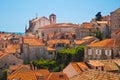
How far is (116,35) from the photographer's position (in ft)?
172

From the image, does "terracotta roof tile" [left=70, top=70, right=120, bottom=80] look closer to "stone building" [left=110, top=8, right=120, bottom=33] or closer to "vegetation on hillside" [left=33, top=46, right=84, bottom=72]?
"vegetation on hillside" [left=33, top=46, right=84, bottom=72]

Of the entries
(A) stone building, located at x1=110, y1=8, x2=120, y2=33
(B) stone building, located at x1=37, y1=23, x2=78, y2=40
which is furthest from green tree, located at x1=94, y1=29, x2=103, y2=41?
(B) stone building, located at x1=37, y1=23, x2=78, y2=40

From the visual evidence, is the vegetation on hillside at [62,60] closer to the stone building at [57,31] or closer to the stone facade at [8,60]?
the stone facade at [8,60]

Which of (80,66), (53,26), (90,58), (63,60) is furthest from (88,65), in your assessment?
(53,26)

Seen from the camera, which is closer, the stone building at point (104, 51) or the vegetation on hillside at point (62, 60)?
the stone building at point (104, 51)

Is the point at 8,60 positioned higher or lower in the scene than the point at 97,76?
lower

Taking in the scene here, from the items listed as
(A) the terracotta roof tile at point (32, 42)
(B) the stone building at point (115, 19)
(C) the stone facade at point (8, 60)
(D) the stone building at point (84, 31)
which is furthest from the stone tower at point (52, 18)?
(C) the stone facade at point (8, 60)

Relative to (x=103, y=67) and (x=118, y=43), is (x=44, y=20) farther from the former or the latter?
(x=103, y=67)

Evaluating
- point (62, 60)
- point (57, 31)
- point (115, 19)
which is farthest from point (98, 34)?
point (57, 31)

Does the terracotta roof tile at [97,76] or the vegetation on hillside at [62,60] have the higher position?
the terracotta roof tile at [97,76]

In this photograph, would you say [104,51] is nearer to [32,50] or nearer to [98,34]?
[32,50]

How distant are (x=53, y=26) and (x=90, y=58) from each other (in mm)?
38256

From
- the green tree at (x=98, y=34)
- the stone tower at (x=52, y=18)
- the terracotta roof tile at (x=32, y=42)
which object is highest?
the stone tower at (x=52, y=18)

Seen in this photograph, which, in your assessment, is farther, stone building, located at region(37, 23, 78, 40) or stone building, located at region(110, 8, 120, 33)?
stone building, located at region(37, 23, 78, 40)
